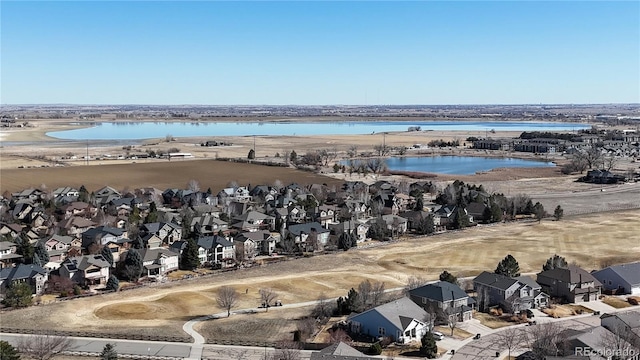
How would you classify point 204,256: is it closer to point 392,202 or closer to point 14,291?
point 14,291

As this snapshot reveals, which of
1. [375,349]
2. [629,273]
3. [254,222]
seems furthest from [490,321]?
[254,222]

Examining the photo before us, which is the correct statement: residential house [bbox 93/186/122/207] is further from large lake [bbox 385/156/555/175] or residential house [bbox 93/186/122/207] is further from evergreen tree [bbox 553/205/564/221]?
large lake [bbox 385/156/555/175]

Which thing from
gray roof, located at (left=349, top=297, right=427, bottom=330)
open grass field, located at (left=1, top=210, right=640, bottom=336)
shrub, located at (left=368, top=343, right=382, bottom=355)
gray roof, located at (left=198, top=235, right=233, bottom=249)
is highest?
gray roof, located at (left=349, top=297, right=427, bottom=330)

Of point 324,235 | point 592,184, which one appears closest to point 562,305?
point 324,235

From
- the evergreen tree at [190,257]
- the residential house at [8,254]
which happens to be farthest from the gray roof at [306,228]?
the residential house at [8,254]

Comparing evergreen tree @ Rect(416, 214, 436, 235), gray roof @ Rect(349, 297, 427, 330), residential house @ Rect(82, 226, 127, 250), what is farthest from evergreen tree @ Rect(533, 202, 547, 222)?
residential house @ Rect(82, 226, 127, 250)
